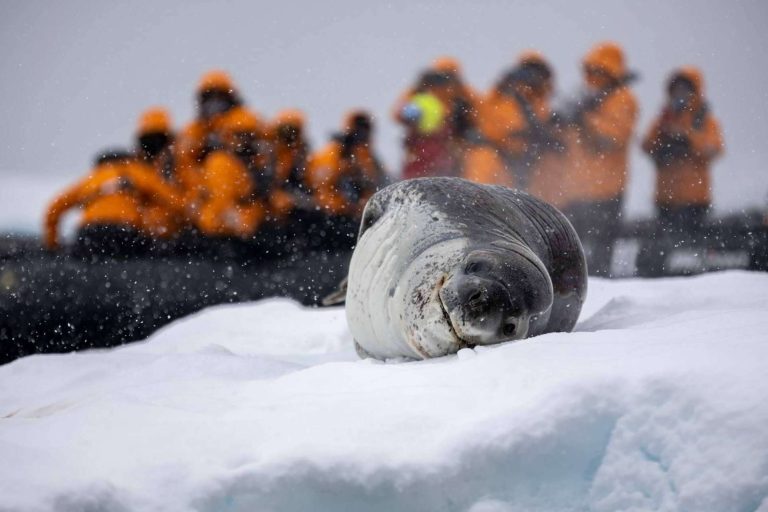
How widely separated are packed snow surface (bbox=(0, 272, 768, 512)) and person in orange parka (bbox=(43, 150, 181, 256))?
419cm

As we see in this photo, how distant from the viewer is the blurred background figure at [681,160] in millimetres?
6703

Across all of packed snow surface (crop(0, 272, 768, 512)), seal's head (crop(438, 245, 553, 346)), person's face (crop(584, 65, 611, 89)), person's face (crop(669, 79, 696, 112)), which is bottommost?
packed snow surface (crop(0, 272, 768, 512))

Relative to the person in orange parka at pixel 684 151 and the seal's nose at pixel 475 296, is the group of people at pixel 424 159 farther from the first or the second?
the seal's nose at pixel 475 296

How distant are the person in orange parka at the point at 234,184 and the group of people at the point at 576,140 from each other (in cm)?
142

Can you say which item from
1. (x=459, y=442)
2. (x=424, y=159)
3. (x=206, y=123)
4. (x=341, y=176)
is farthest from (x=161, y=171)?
(x=459, y=442)

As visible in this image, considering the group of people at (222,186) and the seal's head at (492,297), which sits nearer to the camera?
the seal's head at (492,297)

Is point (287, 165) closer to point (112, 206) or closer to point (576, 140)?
point (112, 206)

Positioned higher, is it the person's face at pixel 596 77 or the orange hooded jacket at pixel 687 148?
the person's face at pixel 596 77

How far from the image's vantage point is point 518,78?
7.20 meters

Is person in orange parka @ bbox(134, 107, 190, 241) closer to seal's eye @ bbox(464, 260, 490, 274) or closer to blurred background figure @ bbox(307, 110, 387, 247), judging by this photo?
blurred background figure @ bbox(307, 110, 387, 247)

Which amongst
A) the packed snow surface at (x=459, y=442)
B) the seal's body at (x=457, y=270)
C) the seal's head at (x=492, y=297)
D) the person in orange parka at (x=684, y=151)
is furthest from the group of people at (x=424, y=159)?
the packed snow surface at (x=459, y=442)

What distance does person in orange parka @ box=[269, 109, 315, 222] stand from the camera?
652 cm

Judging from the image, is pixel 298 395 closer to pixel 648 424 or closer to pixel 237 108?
pixel 648 424

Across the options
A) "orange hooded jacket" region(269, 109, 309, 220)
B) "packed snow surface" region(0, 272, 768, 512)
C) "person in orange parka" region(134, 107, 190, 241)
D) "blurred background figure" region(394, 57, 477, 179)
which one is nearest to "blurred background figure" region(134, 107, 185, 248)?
"person in orange parka" region(134, 107, 190, 241)
